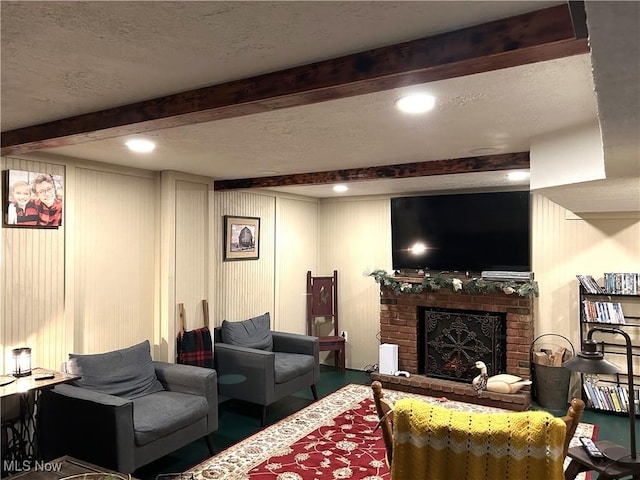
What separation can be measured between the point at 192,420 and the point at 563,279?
3994 millimetres

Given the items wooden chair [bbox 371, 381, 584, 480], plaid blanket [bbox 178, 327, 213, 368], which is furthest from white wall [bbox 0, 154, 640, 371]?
wooden chair [bbox 371, 381, 584, 480]

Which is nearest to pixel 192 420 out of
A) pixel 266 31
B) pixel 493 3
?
pixel 266 31

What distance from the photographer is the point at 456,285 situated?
5.20 meters

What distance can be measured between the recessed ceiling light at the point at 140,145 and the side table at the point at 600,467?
10.5ft

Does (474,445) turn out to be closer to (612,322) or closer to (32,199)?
(32,199)

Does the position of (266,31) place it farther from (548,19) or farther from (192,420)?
(192,420)

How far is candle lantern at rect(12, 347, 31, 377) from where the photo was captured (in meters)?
3.08

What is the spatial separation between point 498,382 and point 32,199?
4.47 metres

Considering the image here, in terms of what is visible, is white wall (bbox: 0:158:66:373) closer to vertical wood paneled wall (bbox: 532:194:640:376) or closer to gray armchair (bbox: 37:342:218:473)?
gray armchair (bbox: 37:342:218:473)

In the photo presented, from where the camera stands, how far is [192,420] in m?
3.46

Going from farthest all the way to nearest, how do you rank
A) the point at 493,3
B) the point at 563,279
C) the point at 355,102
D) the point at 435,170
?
the point at 563,279 < the point at 435,170 < the point at 355,102 < the point at 493,3

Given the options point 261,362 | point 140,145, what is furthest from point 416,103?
point 261,362

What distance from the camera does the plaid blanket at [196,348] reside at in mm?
4383

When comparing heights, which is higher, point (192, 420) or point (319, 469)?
point (192, 420)
